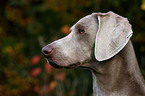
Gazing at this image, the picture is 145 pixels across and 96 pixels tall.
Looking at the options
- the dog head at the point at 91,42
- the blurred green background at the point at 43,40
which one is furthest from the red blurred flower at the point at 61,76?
the dog head at the point at 91,42

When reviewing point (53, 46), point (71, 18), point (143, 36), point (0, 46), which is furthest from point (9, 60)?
point (53, 46)

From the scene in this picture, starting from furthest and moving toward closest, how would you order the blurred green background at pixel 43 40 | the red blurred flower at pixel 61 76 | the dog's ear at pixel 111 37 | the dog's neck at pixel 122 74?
the red blurred flower at pixel 61 76 → the blurred green background at pixel 43 40 → the dog's neck at pixel 122 74 → the dog's ear at pixel 111 37

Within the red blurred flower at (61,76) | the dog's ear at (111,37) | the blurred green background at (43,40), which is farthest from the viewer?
the red blurred flower at (61,76)

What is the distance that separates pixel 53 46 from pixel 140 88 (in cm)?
99

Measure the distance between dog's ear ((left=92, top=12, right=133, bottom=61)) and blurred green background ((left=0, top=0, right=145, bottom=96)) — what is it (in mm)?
2062

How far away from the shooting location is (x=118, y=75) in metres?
2.61

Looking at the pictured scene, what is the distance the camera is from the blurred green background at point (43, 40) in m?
5.29

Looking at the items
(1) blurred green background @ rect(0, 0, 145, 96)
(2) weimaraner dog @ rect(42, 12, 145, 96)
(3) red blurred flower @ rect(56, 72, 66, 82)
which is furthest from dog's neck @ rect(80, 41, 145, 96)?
(3) red blurred flower @ rect(56, 72, 66, 82)

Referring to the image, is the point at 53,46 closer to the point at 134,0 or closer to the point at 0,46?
the point at 134,0

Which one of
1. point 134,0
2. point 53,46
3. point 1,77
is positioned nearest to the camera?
point 53,46

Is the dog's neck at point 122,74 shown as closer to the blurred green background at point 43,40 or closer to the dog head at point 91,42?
Result: the dog head at point 91,42

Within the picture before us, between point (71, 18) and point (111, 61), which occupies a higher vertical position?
point (111, 61)

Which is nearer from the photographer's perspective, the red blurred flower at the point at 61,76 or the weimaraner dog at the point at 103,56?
the weimaraner dog at the point at 103,56

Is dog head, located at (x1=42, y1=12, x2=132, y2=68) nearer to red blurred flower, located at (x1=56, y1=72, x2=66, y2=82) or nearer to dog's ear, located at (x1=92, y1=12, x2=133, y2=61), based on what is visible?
dog's ear, located at (x1=92, y1=12, x2=133, y2=61)
